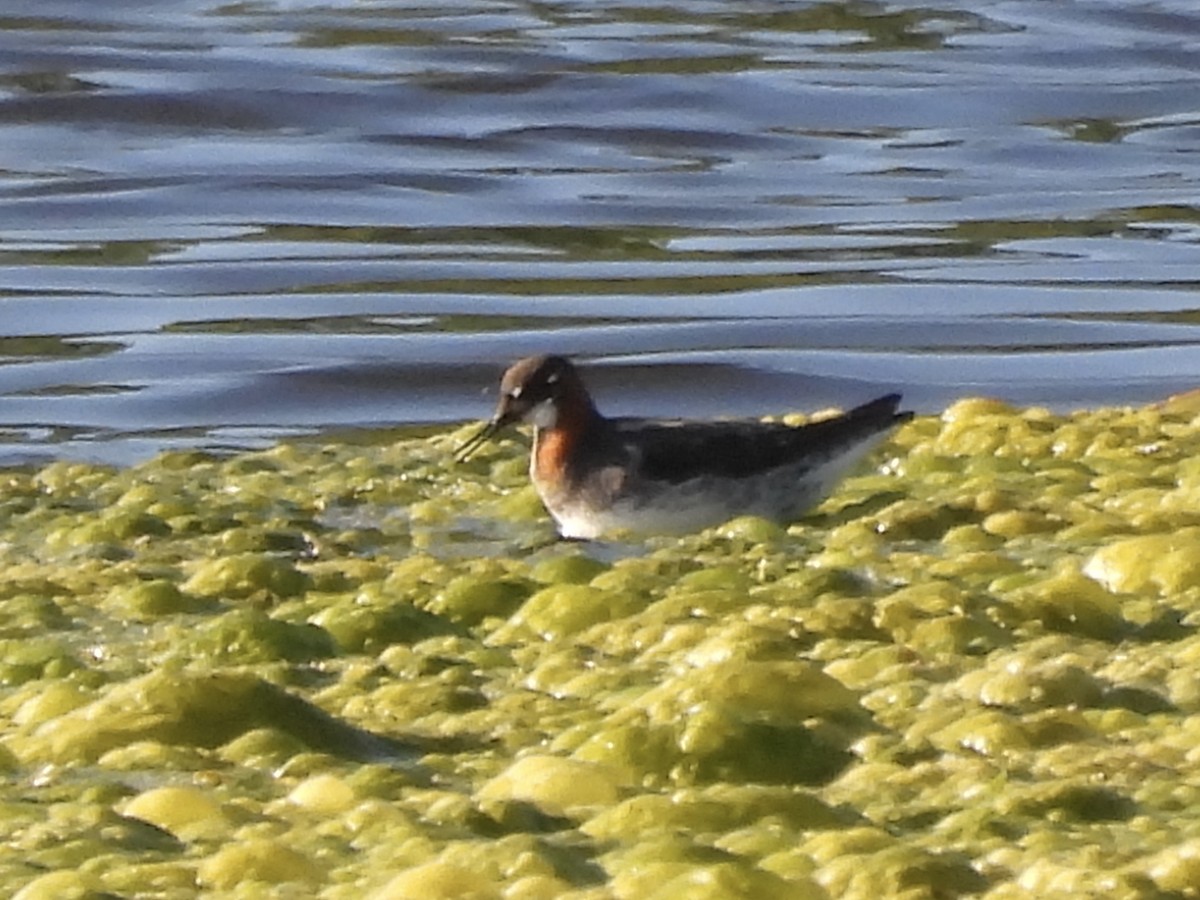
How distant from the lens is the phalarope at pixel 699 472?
708 cm

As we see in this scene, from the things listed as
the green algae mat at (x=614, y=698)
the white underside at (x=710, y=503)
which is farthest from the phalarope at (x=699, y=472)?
the green algae mat at (x=614, y=698)

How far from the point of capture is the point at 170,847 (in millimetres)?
4363

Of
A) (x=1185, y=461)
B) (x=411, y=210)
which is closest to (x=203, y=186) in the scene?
(x=411, y=210)

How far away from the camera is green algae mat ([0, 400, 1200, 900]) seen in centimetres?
420

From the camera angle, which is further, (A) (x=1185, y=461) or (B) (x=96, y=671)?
(A) (x=1185, y=461)

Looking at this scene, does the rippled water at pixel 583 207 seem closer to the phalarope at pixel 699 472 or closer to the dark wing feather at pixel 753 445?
the phalarope at pixel 699 472

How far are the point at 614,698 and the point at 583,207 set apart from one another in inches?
364

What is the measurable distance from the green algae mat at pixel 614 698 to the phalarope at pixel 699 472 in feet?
0.35

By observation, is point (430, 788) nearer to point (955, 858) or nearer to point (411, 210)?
point (955, 858)

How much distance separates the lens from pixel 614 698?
5098 mm

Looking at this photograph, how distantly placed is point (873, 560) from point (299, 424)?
4527mm

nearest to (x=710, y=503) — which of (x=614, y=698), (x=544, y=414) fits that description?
(x=544, y=414)

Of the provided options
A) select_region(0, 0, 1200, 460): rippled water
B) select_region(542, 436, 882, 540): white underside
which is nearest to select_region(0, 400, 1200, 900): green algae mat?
select_region(542, 436, 882, 540): white underside

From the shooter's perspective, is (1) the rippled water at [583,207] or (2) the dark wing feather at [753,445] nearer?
(2) the dark wing feather at [753,445]
